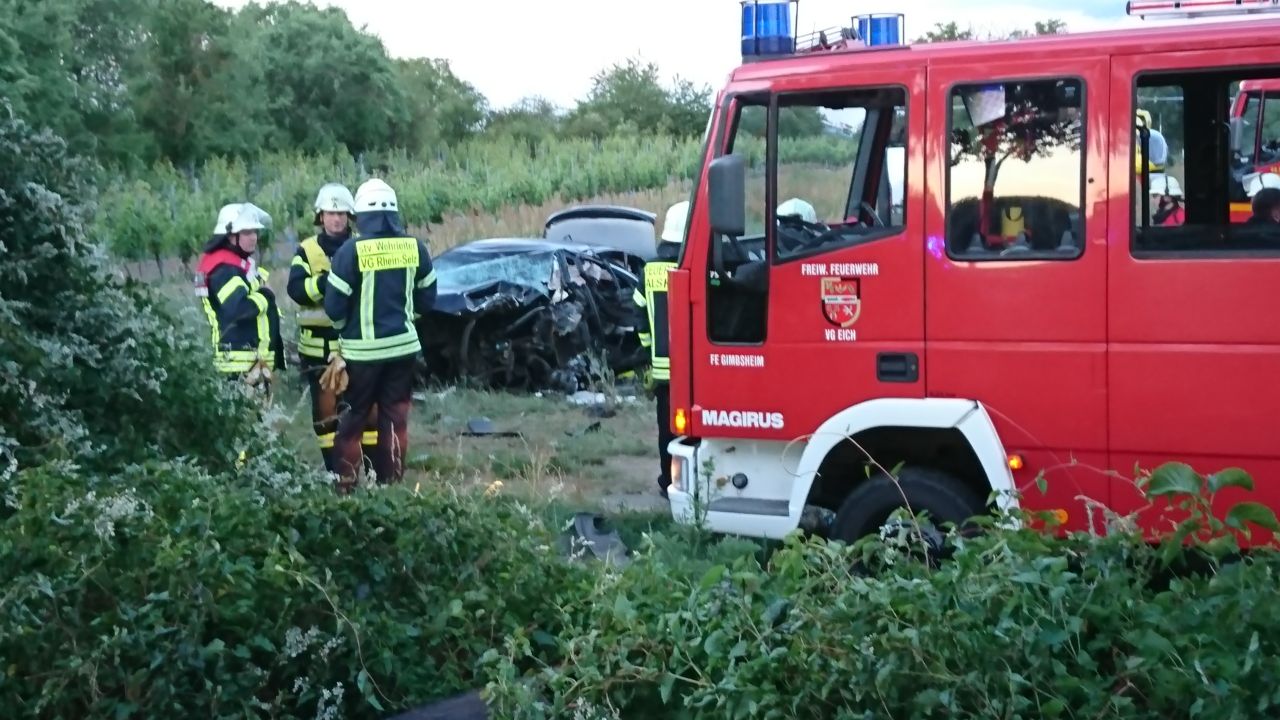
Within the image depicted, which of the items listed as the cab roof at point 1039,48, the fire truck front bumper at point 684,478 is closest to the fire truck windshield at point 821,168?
the cab roof at point 1039,48

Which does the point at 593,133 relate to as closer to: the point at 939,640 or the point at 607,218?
the point at 607,218

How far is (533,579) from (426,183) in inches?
1243

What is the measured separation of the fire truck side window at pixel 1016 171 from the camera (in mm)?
5602

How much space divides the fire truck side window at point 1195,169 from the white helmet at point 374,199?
177 inches

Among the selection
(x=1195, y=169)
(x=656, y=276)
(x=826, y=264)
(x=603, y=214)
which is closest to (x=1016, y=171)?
(x=1195, y=169)

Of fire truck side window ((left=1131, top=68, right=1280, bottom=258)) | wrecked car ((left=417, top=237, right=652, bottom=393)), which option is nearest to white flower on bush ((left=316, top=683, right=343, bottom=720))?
fire truck side window ((left=1131, top=68, right=1280, bottom=258))

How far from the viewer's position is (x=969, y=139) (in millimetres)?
5773

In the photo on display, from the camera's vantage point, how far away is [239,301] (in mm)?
8969

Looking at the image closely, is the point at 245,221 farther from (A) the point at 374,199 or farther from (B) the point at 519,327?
(B) the point at 519,327

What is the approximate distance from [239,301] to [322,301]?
516 millimetres

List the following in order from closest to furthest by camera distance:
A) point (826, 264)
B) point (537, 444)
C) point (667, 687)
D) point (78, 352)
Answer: point (667, 687) < point (78, 352) < point (826, 264) < point (537, 444)

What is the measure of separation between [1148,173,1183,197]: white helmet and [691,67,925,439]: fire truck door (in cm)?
88

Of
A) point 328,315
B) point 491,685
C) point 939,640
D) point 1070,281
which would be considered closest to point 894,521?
point 939,640

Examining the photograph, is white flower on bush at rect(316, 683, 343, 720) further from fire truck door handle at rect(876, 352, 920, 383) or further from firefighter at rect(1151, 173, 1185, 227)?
firefighter at rect(1151, 173, 1185, 227)
